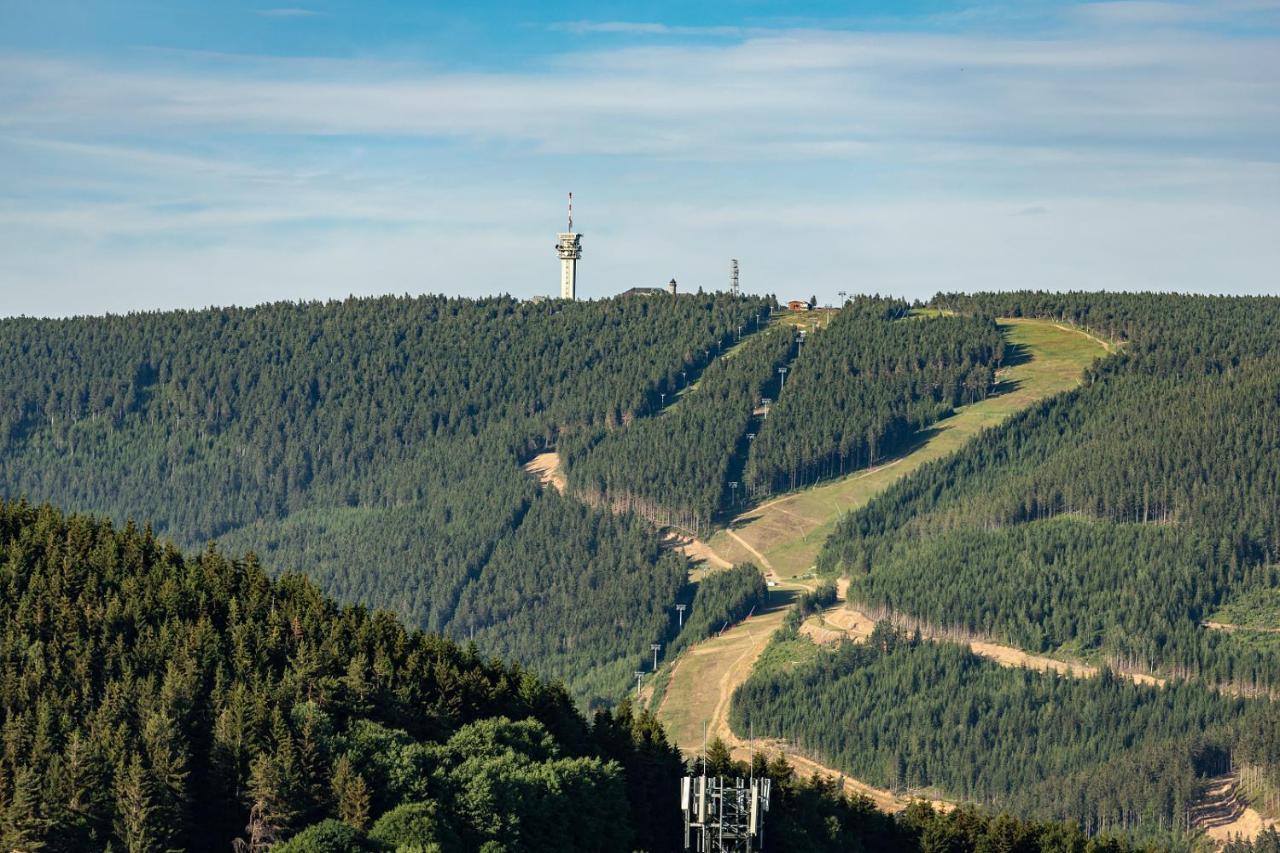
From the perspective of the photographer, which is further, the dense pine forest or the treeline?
the treeline

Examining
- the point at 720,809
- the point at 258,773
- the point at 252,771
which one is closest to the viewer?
the point at 258,773

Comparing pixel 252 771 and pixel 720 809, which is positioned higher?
pixel 252 771

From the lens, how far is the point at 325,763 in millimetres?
185000

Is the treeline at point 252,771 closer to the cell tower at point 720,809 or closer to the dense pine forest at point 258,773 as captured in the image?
the dense pine forest at point 258,773

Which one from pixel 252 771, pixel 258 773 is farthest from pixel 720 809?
pixel 252 771

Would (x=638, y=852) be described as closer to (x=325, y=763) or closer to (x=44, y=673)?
(x=325, y=763)

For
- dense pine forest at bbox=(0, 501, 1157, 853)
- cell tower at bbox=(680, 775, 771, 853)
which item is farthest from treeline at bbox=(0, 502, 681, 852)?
cell tower at bbox=(680, 775, 771, 853)

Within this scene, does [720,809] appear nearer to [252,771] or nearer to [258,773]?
[258,773]

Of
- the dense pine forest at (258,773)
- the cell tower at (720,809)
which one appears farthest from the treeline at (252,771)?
the cell tower at (720,809)

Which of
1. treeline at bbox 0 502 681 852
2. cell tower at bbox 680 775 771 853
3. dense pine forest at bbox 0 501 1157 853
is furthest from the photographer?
cell tower at bbox 680 775 771 853

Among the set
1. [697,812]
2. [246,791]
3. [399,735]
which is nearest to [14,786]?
[246,791]

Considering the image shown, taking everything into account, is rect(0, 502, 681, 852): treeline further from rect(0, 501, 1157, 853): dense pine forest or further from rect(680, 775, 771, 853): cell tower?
rect(680, 775, 771, 853): cell tower

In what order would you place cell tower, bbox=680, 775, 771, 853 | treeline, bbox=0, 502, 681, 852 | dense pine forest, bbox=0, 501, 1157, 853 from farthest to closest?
cell tower, bbox=680, 775, 771, 853, treeline, bbox=0, 502, 681, 852, dense pine forest, bbox=0, 501, 1157, 853

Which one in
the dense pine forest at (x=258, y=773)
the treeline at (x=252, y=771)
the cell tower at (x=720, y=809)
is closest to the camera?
the dense pine forest at (x=258, y=773)
